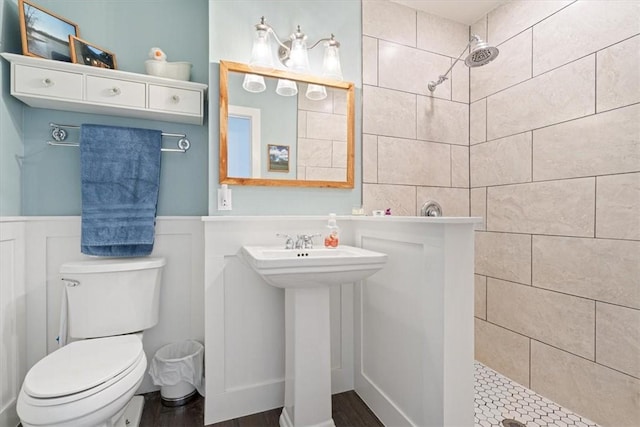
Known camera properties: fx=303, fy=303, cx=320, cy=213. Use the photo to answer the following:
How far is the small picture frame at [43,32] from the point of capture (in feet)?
4.76

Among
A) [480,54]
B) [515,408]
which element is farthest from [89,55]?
[515,408]

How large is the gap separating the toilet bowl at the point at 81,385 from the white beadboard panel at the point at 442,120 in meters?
2.13

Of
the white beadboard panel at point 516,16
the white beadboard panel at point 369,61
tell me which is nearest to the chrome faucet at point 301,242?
the white beadboard panel at point 369,61

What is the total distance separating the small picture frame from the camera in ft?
4.76

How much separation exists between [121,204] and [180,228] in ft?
1.09

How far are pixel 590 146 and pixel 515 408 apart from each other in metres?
1.49

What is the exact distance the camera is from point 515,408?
1.69 metres

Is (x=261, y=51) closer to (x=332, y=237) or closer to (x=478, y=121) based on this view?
(x=332, y=237)

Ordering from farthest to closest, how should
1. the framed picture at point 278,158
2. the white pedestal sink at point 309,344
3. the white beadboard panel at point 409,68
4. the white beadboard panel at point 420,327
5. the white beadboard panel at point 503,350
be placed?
the white beadboard panel at point 409,68 → the white beadboard panel at point 503,350 → the framed picture at point 278,158 → the white pedestal sink at point 309,344 → the white beadboard panel at point 420,327

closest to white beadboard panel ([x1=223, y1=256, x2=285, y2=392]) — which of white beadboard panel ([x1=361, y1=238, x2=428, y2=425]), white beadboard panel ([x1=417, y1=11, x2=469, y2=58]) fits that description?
white beadboard panel ([x1=361, y1=238, x2=428, y2=425])

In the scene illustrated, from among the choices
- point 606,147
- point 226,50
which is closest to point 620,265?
point 606,147

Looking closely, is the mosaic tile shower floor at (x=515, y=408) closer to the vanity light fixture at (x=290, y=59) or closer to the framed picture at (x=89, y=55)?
the vanity light fixture at (x=290, y=59)

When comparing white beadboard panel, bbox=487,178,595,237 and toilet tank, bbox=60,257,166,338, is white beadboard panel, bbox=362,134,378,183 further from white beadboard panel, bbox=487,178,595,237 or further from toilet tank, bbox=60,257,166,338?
toilet tank, bbox=60,257,166,338

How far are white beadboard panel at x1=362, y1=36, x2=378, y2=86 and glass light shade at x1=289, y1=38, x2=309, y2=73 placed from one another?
0.45 meters
